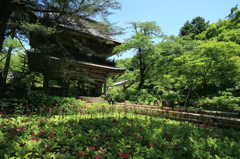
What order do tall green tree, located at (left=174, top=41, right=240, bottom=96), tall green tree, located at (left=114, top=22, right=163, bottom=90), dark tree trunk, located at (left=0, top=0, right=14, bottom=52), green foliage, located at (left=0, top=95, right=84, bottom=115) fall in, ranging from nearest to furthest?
green foliage, located at (left=0, top=95, right=84, bottom=115)
dark tree trunk, located at (left=0, top=0, right=14, bottom=52)
tall green tree, located at (left=174, top=41, right=240, bottom=96)
tall green tree, located at (left=114, top=22, right=163, bottom=90)

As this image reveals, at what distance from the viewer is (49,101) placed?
7184 mm

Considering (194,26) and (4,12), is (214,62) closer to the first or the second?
(4,12)

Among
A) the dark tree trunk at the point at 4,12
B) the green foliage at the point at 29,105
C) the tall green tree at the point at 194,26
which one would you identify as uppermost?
the tall green tree at the point at 194,26

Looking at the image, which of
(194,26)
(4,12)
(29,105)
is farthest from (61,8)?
(194,26)

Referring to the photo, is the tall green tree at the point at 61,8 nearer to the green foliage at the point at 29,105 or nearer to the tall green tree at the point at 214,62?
the green foliage at the point at 29,105

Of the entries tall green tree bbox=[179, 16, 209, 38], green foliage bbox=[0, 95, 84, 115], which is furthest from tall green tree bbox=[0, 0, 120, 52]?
tall green tree bbox=[179, 16, 209, 38]

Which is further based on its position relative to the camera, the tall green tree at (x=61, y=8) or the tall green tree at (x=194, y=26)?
the tall green tree at (x=194, y=26)

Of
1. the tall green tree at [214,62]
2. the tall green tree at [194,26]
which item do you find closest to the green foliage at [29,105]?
the tall green tree at [214,62]

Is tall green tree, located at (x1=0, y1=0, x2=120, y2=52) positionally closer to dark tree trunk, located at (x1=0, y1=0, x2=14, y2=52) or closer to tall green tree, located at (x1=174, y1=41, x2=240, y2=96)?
dark tree trunk, located at (x1=0, y1=0, x2=14, y2=52)

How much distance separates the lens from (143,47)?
12.9 meters

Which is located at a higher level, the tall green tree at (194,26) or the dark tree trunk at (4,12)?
the tall green tree at (194,26)

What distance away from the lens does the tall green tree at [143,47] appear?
12516 mm

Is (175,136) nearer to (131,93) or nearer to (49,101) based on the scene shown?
(49,101)

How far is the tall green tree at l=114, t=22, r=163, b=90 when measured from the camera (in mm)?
12516
